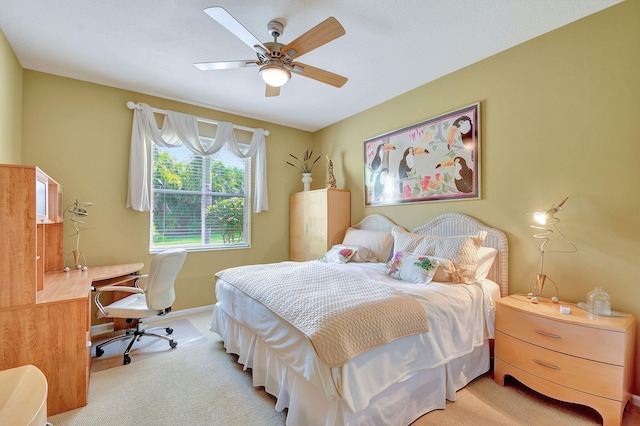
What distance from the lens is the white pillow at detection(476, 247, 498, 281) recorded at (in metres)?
2.57

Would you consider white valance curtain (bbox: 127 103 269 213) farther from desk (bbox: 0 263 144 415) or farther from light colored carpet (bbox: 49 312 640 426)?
light colored carpet (bbox: 49 312 640 426)

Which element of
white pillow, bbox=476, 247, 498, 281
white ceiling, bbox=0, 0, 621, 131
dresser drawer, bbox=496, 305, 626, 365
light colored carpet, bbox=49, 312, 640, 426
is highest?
Result: white ceiling, bbox=0, 0, 621, 131

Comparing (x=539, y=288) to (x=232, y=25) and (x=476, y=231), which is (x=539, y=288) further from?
(x=232, y=25)

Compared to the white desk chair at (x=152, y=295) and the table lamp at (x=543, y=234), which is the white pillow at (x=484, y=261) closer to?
the table lamp at (x=543, y=234)

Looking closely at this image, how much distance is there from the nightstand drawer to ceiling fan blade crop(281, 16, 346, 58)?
2.58m

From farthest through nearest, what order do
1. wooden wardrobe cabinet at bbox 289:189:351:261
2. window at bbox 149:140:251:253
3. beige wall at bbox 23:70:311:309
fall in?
wooden wardrobe cabinet at bbox 289:189:351:261
window at bbox 149:140:251:253
beige wall at bbox 23:70:311:309

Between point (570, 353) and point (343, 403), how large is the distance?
5.26 feet

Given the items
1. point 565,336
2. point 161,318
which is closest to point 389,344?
point 565,336

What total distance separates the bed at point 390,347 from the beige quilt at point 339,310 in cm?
2

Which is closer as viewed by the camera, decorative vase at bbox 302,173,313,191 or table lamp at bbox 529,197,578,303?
table lamp at bbox 529,197,578,303

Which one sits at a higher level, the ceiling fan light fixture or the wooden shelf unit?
the ceiling fan light fixture

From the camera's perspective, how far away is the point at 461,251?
2527mm

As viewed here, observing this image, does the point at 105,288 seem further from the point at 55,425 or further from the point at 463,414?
the point at 463,414

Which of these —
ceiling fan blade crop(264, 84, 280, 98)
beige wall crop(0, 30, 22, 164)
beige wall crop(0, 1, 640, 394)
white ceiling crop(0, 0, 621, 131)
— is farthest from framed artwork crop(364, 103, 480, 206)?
beige wall crop(0, 30, 22, 164)
